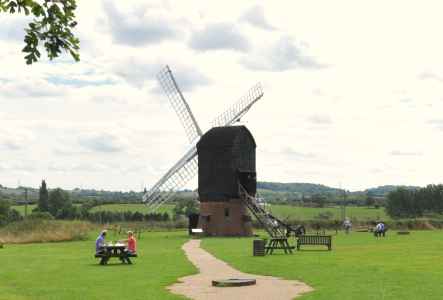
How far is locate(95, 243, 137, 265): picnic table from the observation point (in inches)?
1232

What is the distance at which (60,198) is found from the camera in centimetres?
14212

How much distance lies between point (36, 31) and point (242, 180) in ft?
197

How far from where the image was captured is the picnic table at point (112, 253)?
3130 cm

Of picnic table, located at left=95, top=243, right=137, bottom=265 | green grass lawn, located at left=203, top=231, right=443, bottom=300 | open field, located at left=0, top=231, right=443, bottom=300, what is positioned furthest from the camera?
picnic table, located at left=95, top=243, right=137, bottom=265

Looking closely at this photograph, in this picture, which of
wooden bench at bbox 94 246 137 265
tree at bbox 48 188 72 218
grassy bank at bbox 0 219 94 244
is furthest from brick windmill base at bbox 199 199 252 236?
tree at bbox 48 188 72 218

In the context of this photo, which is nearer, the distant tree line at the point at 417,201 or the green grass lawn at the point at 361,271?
the green grass lawn at the point at 361,271

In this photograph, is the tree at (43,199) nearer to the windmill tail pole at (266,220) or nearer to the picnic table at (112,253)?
the windmill tail pole at (266,220)

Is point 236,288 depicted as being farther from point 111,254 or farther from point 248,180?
point 248,180

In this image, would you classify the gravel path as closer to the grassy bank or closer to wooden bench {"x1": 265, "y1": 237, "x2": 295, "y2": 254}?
wooden bench {"x1": 265, "y1": 237, "x2": 295, "y2": 254}

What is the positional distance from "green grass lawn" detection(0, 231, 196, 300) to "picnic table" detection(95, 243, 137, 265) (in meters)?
0.46

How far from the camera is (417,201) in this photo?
481 feet

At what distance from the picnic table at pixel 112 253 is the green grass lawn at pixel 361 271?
519 cm

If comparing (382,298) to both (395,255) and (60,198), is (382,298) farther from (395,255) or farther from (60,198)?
(60,198)

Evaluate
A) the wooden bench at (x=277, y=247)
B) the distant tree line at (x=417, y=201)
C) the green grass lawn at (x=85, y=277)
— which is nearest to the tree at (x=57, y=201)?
the distant tree line at (x=417, y=201)
